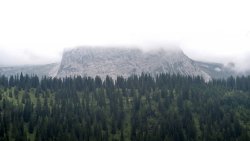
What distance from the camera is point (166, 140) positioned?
7854 inches

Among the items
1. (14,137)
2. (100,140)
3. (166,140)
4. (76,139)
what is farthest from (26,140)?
(166,140)

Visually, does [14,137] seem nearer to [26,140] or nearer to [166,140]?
[26,140]

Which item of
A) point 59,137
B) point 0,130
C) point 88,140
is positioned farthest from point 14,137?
point 88,140

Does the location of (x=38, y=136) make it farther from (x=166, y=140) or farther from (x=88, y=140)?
(x=166, y=140)

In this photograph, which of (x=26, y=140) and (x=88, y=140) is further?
(x=88, y=140)

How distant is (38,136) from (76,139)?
20.1m

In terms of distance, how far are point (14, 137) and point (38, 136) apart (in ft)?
39.0

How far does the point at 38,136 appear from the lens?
198 meters

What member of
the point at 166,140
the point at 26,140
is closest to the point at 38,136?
the point at 26,140

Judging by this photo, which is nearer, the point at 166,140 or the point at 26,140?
the point at 26,140

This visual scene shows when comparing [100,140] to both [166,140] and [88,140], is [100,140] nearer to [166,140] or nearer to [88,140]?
[88,140]

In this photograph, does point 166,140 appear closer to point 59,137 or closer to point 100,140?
point 100,140

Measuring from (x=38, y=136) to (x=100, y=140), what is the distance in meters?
31.6

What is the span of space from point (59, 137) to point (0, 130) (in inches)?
1200
